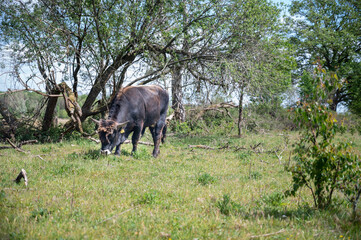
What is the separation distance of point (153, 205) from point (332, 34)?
105 feet

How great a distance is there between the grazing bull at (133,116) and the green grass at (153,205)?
4.12 ft

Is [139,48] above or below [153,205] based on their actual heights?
above

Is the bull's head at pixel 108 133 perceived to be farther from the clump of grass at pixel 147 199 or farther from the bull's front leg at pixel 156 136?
the clump of grass at pixel 147 199

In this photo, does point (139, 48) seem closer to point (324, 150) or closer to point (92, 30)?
point (92, 30)

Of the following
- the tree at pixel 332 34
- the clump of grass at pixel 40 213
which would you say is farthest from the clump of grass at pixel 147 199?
the tree at pixel 332 34

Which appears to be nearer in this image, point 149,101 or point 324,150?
point 324,150

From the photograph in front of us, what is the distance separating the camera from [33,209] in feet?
15.7

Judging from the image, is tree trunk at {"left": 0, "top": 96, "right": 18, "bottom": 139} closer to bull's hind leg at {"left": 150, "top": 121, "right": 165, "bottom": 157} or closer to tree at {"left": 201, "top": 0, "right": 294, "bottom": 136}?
bull's hind leg at {"left": 150, "top": 121, "right": 165, "bottom": 157}

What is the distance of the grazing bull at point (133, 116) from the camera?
9406mm

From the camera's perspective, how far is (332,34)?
30.5 meters

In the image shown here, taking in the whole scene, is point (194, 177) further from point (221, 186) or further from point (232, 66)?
point (232, 66)

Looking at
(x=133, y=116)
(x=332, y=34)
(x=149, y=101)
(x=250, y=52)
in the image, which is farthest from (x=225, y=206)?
(x=332, y=34)

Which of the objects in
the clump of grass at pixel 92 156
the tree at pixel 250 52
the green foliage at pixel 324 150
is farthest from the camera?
the tree at pixel 250 52

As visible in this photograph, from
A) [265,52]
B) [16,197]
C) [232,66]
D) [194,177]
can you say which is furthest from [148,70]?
[16,197]
